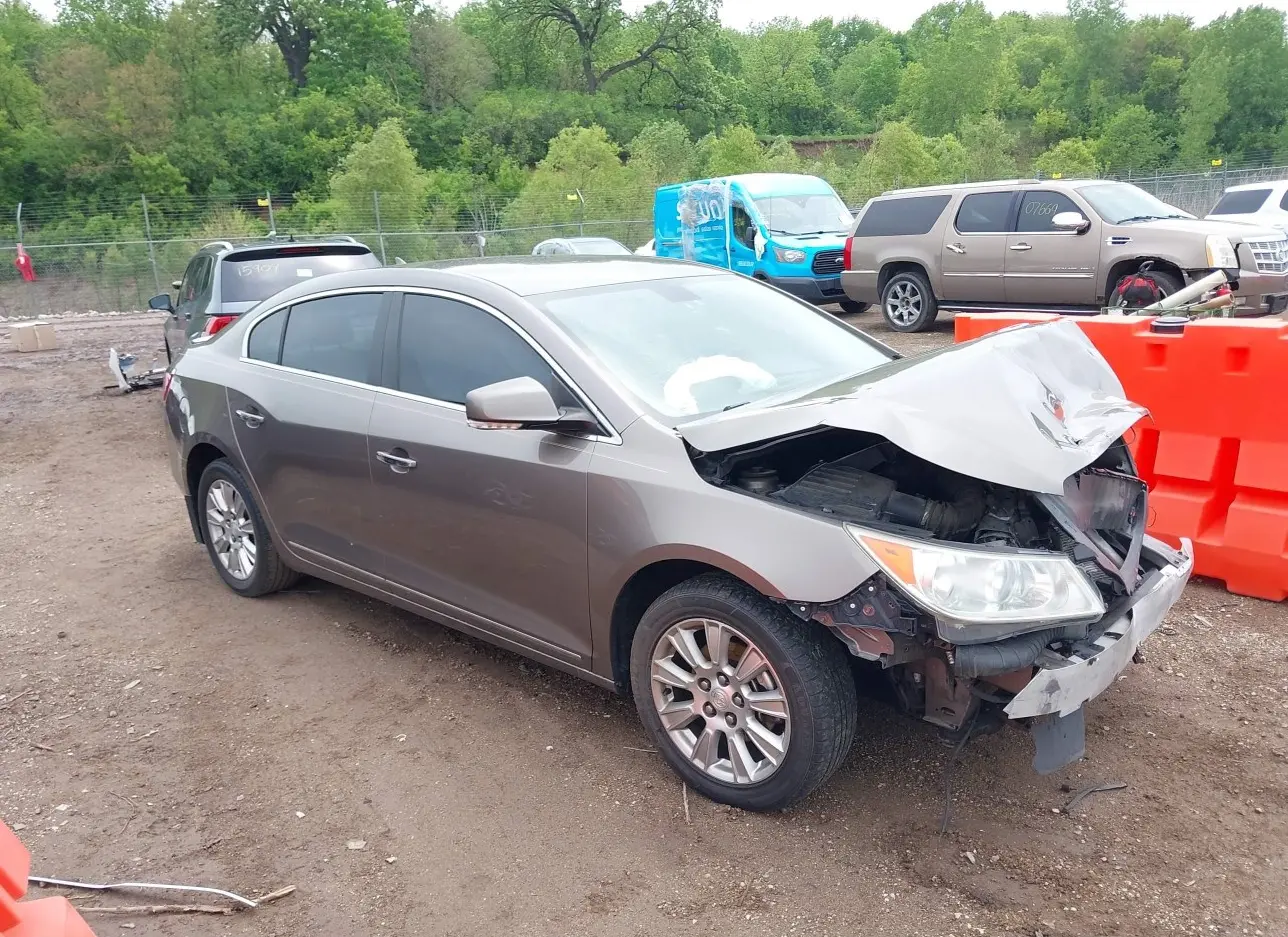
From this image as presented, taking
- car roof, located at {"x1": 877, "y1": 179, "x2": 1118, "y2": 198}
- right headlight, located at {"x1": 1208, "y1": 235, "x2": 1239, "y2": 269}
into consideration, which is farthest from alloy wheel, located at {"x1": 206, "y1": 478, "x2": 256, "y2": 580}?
car roof, located at {"x1": 877, "y1": 179, "x2": 1118, "y2": 198}

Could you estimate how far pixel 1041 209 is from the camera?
471 inches

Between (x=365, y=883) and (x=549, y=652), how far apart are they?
1.01m

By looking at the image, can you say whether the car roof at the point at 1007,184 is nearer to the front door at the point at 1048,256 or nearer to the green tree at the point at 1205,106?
the front door at the point at 1048,256

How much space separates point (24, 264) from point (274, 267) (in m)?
21.1

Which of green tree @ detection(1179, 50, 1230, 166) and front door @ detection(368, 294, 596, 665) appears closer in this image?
front door @ detection(368, 294, 596, 665)

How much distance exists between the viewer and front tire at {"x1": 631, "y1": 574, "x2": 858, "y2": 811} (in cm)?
291

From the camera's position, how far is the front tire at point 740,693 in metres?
2.91

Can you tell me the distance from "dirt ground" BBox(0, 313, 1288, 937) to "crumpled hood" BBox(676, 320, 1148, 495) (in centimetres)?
112

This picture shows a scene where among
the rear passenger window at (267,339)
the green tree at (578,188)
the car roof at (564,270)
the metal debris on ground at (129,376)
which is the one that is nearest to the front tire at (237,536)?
the rear passenger window at (267,339)

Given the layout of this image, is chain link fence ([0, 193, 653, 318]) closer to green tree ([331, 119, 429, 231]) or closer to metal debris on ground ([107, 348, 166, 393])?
green tree ([331, 119, 429, 231])

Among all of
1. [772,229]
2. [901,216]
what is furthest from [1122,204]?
[772,229]

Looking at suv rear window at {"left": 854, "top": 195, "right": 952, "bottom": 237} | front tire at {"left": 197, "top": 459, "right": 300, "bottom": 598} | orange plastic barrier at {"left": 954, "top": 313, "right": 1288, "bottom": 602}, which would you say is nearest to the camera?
orange plastic barrier at {"left": 954, "top": 313, "right": 1288, "bottom": 602}

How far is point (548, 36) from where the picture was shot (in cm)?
7575

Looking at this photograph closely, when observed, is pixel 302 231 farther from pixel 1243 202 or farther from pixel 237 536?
pixel 237 536
